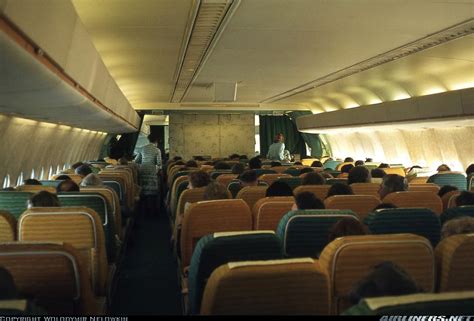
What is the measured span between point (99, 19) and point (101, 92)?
6.97ft

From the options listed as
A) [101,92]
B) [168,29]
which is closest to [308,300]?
[168,29]

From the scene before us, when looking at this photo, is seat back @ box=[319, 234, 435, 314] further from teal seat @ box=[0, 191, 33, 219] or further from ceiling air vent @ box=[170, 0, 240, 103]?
teal seat @ box=[0, 191, 33, 219]

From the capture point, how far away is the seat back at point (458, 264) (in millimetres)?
3543

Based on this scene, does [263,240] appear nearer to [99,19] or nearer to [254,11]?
[254,11]

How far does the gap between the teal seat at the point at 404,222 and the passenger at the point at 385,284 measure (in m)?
2.43

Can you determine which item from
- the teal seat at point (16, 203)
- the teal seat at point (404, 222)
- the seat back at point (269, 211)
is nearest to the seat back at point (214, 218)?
the seat back at point (269, 211)

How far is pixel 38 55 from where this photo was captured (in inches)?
175

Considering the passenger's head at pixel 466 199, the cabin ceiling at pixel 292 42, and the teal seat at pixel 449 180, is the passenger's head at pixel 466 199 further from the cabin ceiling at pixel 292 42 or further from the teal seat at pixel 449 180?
the teal seat at pixel 449 180

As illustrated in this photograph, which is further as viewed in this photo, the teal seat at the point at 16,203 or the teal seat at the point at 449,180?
the teal seat at the point at 449,180

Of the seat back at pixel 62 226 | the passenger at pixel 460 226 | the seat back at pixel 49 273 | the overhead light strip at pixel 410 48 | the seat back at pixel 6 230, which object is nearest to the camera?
the seat back at pixel 49 273

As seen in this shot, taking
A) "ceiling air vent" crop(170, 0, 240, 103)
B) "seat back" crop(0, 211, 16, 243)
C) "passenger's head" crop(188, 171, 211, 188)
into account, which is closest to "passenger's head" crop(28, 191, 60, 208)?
"seat back" crop(0, 211, 16, 243)

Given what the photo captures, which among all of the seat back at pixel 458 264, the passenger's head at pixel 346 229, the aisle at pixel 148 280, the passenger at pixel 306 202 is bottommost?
the aisle at pixel 148 280

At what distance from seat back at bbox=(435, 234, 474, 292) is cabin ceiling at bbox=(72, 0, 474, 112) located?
3595 mm

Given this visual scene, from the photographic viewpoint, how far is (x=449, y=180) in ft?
34.5
